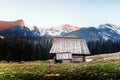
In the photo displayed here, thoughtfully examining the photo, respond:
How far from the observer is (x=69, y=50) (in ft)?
303

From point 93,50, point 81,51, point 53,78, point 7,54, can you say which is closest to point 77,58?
point 81,51

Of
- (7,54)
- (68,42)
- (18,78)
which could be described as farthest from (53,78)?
(7,54)

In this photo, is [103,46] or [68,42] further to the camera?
[103,46]

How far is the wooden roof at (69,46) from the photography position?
9188 cm

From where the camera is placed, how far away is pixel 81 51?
92.6 metres

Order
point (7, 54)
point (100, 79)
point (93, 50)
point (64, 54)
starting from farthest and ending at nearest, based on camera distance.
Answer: point (93, 50) → point (7, 54) → point (64, 54) → point (100, 79)

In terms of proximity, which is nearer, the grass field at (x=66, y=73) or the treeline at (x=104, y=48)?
the grass field at (x=66, y=73)

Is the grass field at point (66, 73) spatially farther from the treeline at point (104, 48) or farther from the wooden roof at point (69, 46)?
the treeline at point (104, 48)

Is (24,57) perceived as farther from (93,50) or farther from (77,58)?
(77,58)

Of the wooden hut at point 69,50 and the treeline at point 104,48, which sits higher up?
the wooden hut at point 69,50

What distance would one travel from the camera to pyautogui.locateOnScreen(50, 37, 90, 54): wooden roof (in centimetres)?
9188

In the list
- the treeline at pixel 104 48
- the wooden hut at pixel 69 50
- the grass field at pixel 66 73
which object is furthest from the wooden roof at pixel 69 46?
the treeline at pixel 104 48

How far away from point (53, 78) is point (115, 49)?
161 m

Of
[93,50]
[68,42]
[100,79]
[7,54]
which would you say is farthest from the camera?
[93,50]
